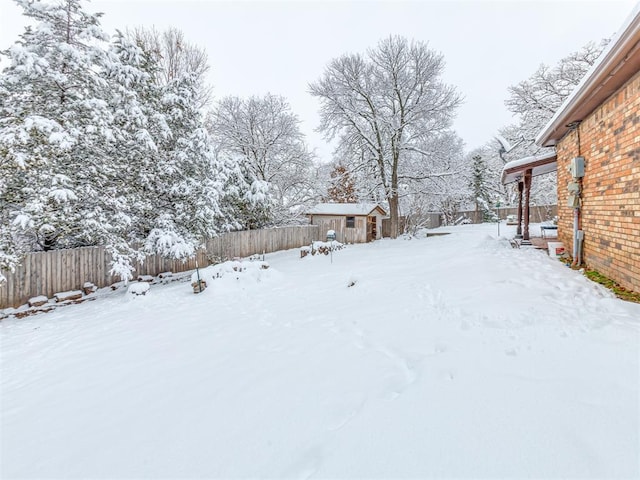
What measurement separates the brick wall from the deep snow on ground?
49 cm

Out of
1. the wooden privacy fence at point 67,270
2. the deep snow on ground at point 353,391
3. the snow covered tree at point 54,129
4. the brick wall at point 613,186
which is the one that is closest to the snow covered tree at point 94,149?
the snow covered tree at point 54,129

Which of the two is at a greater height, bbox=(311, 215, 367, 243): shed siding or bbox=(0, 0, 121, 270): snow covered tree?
bbox=(0, 0, 121, 270): snow covered tree

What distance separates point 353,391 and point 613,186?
4746 millimetres

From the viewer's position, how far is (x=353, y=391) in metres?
2.27

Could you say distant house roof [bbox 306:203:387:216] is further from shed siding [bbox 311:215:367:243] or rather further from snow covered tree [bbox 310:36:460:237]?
snow covered tree [bbox 310:36:460:237]

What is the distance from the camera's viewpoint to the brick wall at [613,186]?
362cm

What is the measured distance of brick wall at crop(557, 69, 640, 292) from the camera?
143 inches

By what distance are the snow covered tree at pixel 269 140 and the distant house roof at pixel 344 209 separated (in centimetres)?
140

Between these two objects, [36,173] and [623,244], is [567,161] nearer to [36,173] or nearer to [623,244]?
[623,244]

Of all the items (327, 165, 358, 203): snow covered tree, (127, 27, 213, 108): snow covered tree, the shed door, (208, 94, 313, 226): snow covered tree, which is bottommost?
the shed door

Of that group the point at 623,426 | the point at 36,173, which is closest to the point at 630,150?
the point at 623,426

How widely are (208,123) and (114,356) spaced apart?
44.2ft

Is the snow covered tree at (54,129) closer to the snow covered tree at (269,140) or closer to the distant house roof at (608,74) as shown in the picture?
the snow covered tree at (269,140)

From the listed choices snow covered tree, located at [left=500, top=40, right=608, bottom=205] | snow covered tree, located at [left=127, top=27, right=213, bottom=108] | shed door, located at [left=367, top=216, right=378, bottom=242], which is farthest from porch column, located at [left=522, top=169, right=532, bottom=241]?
snow covered tree, located at [left=127, top=27, right=213, bottom=108]
